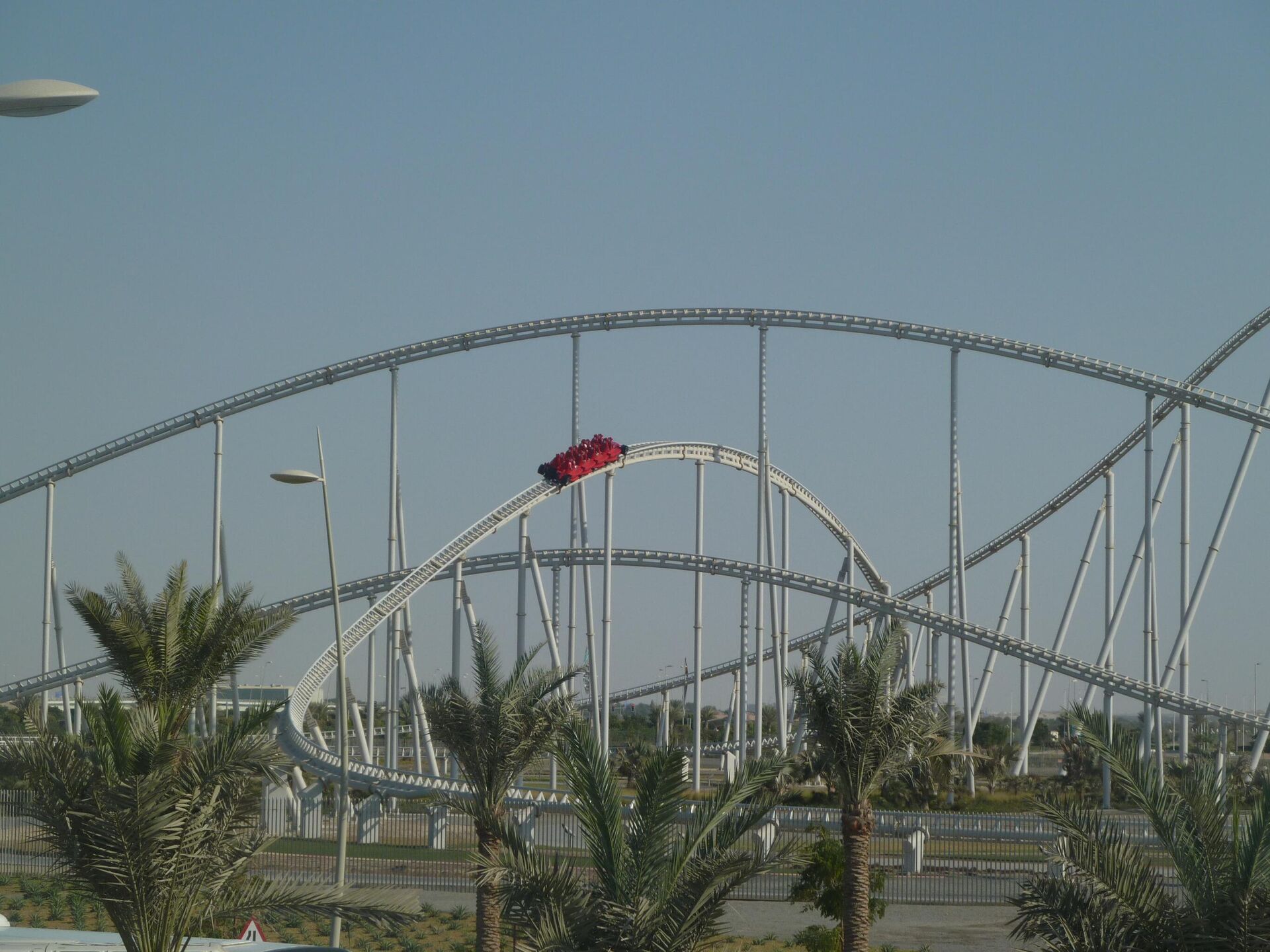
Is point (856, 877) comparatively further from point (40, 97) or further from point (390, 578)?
point (390, 578)

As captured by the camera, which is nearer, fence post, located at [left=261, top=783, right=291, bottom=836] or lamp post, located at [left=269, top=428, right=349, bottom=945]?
lamp post, located at [left=269, top=428, right=349, bottom=945]

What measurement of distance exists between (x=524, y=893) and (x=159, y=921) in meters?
3.08

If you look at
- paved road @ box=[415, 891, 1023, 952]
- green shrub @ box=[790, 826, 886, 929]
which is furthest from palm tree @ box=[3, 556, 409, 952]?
paved road @ box=[415, 891, 1023, 952]

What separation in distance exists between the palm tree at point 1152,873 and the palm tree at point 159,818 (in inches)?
193

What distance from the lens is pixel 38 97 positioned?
604 cm

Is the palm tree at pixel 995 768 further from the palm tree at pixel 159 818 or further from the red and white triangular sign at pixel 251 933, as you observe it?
the palm tree at pixel 159 818

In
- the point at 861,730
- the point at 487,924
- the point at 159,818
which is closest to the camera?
the point at 159,818

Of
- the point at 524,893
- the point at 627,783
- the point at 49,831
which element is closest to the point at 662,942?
the point at 524,893

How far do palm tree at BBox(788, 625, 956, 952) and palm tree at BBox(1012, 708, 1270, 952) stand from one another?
2.80 meters

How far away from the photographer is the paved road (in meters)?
17.8

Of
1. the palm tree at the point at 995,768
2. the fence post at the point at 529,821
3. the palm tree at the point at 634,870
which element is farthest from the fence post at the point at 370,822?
the palm tree at the point at 634,870

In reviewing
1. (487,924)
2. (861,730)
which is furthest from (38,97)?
(487,924)

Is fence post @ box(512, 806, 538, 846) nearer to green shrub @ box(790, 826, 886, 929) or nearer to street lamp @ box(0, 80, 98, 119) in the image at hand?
green shrub @ box(790, 826, 886, 929)

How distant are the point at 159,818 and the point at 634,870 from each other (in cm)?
353
